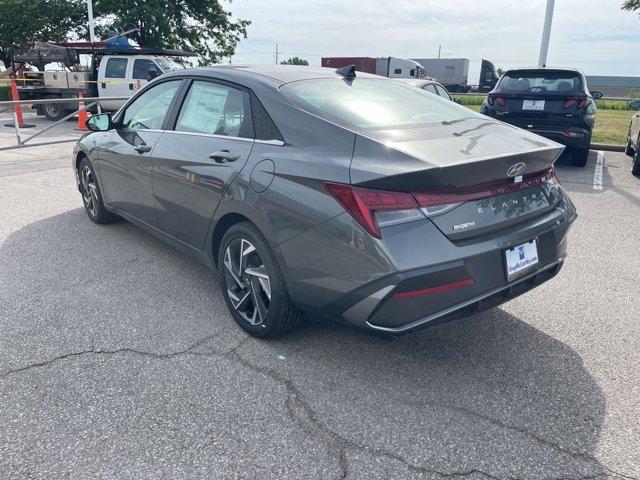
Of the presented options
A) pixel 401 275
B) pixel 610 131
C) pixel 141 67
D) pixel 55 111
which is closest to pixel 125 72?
pixel 141 67

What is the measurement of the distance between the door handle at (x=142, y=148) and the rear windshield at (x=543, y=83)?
22.9 ft

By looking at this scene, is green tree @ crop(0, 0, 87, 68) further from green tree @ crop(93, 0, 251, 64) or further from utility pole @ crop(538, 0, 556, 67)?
utility pole @ crop(538, 0, 556, 67)

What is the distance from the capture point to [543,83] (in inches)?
352

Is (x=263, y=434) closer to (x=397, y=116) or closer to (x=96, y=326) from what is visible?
(x=96, y=326)

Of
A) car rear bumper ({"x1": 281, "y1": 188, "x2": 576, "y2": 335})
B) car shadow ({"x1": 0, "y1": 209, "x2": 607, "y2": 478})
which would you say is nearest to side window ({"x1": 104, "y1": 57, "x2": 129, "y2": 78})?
car shadow ({"x1": 0, "y1": 209, "x2": 607, "y2": 478})

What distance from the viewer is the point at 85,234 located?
527 cm

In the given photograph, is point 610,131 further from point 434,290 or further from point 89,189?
point 434,290

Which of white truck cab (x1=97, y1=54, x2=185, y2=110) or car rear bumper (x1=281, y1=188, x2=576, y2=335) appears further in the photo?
white truck cab (x1=97, y1=54, x2=185, y2=110)

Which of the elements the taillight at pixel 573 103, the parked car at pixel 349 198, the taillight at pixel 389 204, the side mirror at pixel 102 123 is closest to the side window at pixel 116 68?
the side mirror at pixel 102 123

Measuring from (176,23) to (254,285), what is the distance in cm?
2860

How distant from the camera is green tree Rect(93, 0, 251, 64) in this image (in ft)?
86.1

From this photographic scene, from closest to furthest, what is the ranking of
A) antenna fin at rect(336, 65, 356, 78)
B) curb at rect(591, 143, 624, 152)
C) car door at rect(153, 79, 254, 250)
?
car door at rect(153, 79, 254, 250)
antenna fin at rect(336, 65, 356, 78)
curb at rect(591, 143, 624, 152)

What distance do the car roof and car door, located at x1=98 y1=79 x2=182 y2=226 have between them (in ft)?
1.21

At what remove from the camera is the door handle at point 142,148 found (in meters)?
4.07
